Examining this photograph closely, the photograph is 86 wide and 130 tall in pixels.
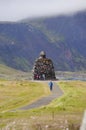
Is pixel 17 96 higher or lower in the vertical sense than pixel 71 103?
lower

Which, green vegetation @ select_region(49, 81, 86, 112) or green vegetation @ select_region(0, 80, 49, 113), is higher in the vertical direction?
green vegetation @ select_region(49, 81, 86, 112)

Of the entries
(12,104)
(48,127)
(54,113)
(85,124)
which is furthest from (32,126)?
(12,104)

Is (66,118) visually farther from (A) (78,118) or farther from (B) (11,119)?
(B) (11,119)

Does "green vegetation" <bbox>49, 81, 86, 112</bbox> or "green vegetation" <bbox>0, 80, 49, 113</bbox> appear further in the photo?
"green vegetation" <bbox>0, 80, 49, 113</bbox>

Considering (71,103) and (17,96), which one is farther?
(17,96)

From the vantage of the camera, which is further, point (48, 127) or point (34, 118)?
point (34, 118)

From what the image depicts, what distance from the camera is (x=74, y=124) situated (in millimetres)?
35125

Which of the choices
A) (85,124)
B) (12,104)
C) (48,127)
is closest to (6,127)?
(48,127)

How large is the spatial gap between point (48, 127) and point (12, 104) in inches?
1304

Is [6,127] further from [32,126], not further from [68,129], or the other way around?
[68,129]

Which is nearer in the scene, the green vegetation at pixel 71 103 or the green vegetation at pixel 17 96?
the green vegetation at pixel 71 103

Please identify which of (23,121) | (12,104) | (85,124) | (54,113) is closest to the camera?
(85,124)

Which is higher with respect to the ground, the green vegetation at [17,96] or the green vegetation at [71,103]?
the green vegetation at [71,103]

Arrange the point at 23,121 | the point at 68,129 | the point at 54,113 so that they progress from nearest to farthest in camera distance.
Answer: the point at 68,129, the point at 23,121, the point at 54,113
